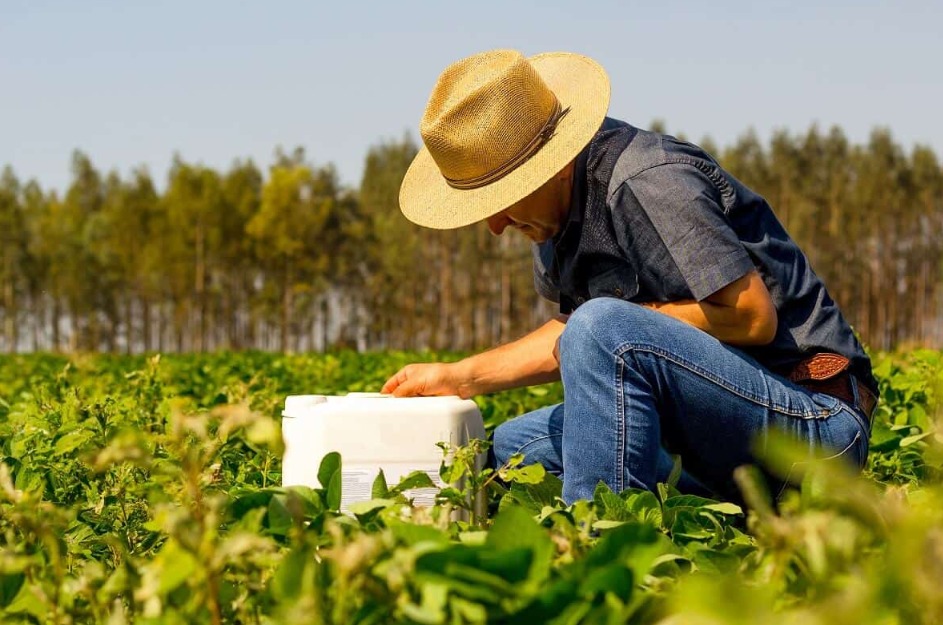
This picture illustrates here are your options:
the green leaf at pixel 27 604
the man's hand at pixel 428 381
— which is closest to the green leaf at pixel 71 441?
the man's hand at pixel 428 381

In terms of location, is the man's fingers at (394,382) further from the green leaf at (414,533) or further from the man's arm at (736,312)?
the green leaf at (414,533)

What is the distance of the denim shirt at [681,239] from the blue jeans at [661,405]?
6.0 inches

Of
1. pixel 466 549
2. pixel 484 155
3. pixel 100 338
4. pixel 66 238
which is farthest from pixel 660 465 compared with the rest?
pixel 100 338

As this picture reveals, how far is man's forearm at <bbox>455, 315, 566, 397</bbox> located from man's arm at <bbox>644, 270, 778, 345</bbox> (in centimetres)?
51

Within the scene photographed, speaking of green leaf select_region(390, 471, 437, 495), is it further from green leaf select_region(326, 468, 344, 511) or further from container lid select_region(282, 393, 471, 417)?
container lid select_region(282, 393, 471, 417)

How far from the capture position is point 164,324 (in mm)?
57969

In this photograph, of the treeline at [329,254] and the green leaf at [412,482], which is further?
the treeline at [329,254]

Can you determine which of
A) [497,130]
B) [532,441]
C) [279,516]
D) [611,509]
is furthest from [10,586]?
[532,441]

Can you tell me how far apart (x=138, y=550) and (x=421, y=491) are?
2.25 feet

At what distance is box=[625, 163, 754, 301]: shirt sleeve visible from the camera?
270 centimetres

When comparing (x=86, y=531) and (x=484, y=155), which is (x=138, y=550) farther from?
(x=484, y=155)

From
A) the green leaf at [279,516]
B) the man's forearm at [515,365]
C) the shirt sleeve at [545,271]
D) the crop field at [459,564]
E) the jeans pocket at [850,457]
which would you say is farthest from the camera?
the shirt sleeve at [545,271]

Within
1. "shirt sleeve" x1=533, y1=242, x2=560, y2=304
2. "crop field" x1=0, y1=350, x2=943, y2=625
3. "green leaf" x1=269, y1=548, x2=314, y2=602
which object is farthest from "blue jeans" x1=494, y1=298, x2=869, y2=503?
"green leaf" x1=269, y1=548, x2=314, y2=602

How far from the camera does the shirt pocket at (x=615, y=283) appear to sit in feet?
9.98
